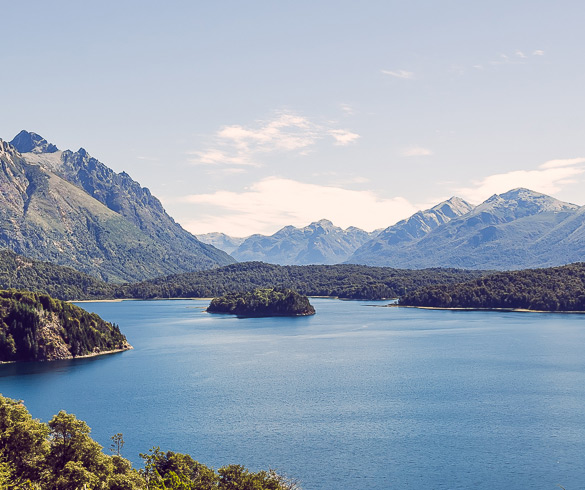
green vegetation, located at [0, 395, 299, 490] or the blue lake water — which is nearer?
green vegetation, located at [0, 395, 299, 490]

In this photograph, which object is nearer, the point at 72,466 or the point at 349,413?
the point at 72,466

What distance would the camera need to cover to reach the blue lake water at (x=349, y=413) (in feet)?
300

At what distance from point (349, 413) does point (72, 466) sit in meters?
69.4

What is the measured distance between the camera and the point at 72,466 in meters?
62.9

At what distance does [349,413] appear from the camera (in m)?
122

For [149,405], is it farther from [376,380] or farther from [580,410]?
[580,410]

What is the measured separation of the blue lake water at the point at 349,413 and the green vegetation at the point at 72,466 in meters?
20.2

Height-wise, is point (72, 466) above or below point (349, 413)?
above

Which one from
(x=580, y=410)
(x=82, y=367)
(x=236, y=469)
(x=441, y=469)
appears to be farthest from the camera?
(x=82, y=367)

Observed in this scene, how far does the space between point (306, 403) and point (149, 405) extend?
3508 cm

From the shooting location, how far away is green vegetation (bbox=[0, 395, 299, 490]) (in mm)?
63344

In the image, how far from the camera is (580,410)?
12225 centimetres

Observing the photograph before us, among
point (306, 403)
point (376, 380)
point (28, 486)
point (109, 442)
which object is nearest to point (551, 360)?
point (376, 380)

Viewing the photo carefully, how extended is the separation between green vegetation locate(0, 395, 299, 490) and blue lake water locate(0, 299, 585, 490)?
20.2 metres
